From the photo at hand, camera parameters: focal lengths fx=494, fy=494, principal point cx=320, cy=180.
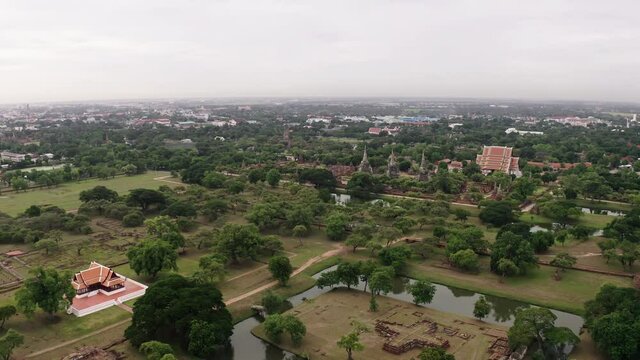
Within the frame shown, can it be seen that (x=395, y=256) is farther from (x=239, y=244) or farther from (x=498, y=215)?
(x=498, y=215)

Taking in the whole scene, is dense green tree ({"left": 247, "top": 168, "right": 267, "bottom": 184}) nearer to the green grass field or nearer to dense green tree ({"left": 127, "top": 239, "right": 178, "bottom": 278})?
the green grass field

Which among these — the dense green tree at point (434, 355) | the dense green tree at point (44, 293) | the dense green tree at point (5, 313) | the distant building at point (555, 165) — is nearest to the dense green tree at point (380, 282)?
the dense green tree at point (434, 355)

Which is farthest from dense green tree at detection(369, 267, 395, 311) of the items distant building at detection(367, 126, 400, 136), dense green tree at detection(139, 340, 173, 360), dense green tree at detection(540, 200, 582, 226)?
distant building at detection(367, 126, 400, 136)

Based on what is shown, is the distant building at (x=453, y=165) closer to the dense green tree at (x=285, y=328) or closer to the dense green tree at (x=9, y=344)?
the dense green tree at (x=285, y=328)

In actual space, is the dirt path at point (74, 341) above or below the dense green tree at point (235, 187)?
below

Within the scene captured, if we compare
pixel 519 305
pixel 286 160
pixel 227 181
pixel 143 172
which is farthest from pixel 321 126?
pixel 519 305

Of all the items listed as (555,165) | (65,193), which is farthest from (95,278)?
(555,165)

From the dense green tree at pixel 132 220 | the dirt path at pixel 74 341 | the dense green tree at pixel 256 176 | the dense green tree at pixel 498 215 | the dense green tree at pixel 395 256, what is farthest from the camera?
the dense green tree at pixel 256 176

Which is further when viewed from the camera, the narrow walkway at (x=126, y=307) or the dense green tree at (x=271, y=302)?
the narrow walkway at (x=126, y=307)
